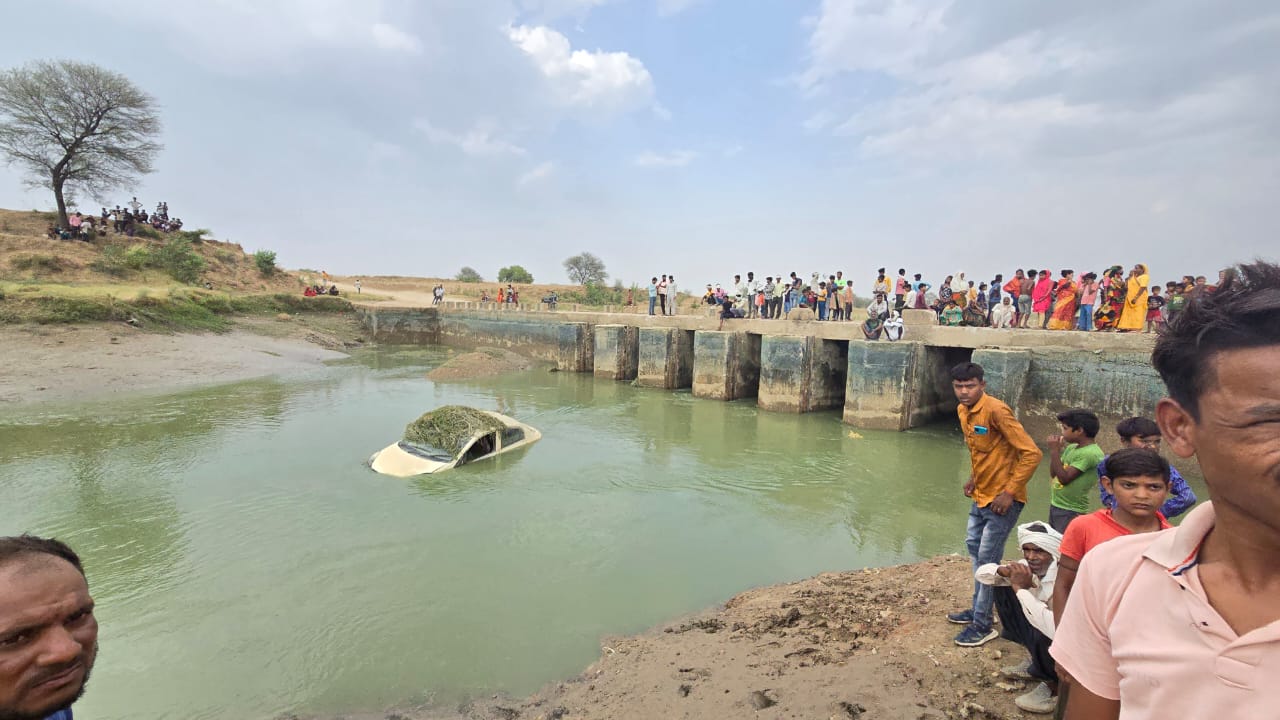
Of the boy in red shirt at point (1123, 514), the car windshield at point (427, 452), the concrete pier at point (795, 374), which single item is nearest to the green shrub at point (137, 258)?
the car windshield at point (427, 452)

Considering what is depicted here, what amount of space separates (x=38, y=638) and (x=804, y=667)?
12.4 feet

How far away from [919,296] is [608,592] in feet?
45.1

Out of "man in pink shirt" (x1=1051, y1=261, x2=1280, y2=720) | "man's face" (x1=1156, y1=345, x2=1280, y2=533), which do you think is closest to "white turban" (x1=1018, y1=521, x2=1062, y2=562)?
"man in pink shirt" (x1=1051, y1=261, x2=1280, y2=720)

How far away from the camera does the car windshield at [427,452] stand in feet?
32.4

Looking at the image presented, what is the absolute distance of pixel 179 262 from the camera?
28.2m

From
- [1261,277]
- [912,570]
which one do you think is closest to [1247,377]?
[1261,277]

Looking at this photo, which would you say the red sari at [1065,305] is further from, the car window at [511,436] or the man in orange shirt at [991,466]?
the car window at [511,436]

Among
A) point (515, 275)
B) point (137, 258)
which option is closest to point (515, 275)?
point (515, 275)

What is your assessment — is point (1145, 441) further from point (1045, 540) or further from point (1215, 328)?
point (1215, 328)

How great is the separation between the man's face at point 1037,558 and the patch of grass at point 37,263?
33880 mm

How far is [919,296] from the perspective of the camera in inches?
638

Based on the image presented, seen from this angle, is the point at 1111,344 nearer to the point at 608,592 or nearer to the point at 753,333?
the point at 753,333

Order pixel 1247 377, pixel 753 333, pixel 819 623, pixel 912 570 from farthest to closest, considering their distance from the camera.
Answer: pixel 753 333 < pixel 912 570 < pixel 819 623 < pixel 1247 377

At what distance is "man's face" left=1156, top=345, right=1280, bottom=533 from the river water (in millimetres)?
4501
